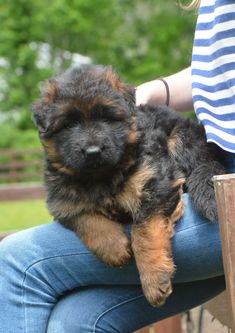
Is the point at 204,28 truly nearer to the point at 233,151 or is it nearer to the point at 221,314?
the point at 233,151

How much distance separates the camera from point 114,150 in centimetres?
289

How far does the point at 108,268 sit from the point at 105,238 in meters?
0.12

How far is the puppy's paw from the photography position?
2.65 metres

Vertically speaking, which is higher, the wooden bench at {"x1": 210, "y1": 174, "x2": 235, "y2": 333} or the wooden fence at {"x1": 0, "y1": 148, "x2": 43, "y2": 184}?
the wooden bench at {"x1": 210, "y1": 174, "x2": 235, "y2": 333}

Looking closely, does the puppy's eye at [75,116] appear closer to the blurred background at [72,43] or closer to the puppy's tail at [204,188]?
the puppy's tail at [204,188]

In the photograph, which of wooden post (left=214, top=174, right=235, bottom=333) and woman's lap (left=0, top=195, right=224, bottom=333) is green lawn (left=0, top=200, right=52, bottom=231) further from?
wooden post (left=214, top=174, right=235, bottom=333)

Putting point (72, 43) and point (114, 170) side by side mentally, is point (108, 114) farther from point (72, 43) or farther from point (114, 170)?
point (72, 43)

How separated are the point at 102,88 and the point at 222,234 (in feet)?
3.19

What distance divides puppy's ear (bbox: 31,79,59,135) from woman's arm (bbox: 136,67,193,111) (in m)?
0.54

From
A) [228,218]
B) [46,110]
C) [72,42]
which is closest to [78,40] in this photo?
→ [72,42]

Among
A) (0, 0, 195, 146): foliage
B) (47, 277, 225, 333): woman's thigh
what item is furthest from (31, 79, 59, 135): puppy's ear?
(0, 0, 195, 146): foliage

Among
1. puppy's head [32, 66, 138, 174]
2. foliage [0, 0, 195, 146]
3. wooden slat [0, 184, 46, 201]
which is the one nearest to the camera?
puppy's head [32, 66, 138, 174]

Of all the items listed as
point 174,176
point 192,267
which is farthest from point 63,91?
point 192,267

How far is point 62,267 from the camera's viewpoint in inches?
110
